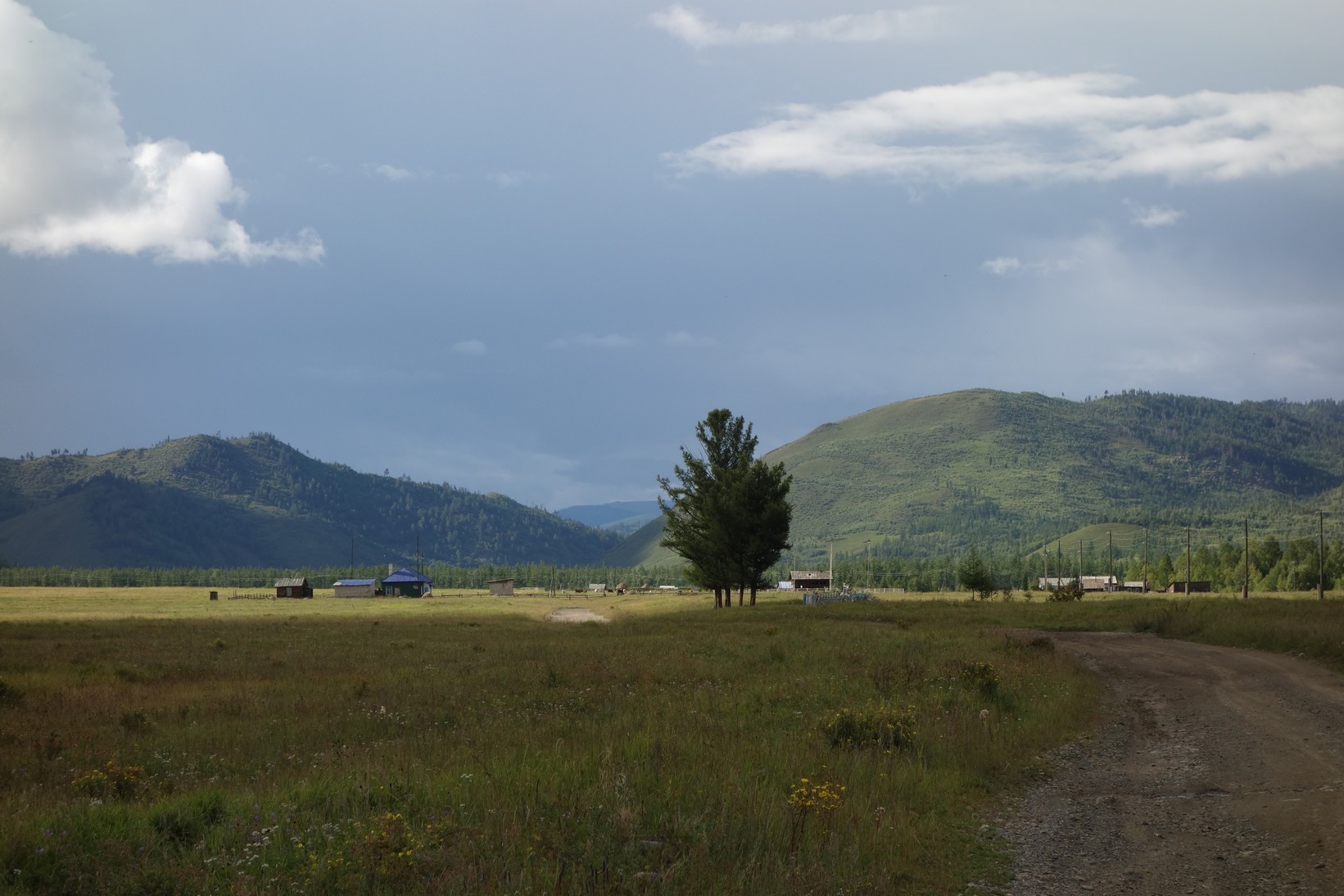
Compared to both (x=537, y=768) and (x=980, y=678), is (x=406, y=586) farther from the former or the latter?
(x=537, y=768)

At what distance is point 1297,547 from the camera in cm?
18500

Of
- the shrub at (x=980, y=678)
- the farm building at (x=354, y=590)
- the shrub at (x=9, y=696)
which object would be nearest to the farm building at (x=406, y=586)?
the farm building at (x=354, y=590)

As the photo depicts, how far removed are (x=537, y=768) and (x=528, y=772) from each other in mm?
218

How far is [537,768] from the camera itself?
11.2 metres

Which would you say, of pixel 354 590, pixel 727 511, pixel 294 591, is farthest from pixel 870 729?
pixel 354 590

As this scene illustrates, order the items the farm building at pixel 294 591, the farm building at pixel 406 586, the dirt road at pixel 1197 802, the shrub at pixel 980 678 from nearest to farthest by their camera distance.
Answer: the dirt road at pixel 1197 802 < the shrub at pixel 980 678 < the farm building at pixel 294 591 < the farm building at pixel 406 586

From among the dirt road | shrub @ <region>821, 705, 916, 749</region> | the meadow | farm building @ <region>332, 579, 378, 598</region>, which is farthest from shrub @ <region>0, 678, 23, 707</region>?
farm building @ <region>332, 579, 378, 598</region>

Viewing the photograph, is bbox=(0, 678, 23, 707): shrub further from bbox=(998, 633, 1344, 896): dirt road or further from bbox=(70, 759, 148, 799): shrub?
bbox=(998, 633, 1344, 896): dirt road

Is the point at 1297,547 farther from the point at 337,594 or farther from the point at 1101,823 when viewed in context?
the point at 1101,823

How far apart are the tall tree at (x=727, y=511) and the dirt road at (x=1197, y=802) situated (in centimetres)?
4364

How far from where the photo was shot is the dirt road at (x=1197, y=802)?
8859 mm

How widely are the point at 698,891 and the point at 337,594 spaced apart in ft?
586

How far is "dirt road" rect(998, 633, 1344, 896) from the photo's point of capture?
8859 mm

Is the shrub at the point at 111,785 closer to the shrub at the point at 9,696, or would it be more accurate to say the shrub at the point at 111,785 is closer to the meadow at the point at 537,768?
the meadow at the point at 537,768
